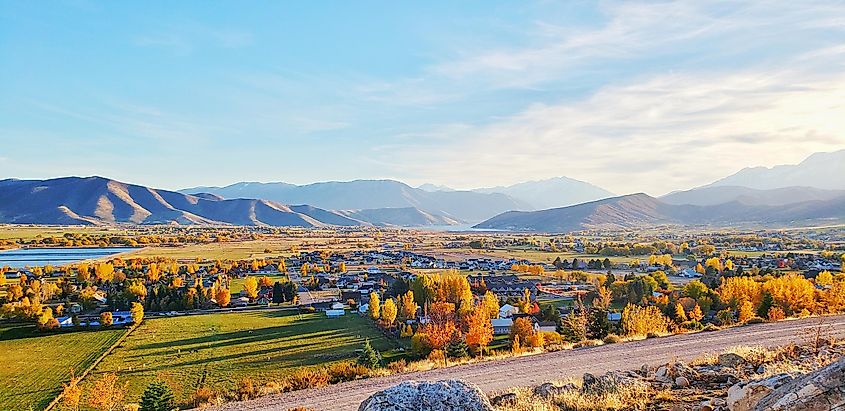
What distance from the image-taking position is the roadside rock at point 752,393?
20.9 ft

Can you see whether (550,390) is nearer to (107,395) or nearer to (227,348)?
(107,395)

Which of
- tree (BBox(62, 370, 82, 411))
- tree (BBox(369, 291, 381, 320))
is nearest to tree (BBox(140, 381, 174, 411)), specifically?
tree (BBox(62, 370, 82, 411))

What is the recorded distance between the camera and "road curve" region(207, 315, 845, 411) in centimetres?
1392

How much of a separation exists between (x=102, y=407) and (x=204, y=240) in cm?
15025

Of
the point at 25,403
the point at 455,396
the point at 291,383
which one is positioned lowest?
the point at 25,403

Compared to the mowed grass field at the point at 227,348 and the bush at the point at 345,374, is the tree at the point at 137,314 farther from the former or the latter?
the bush at the point at 345,374

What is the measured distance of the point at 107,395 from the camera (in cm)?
2578

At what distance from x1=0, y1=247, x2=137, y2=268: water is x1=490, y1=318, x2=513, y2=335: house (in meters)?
91.6

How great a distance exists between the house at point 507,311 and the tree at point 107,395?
31.4 m

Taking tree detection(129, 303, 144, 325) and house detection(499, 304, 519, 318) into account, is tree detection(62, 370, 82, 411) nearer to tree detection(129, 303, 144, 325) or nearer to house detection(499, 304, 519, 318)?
tree detection(129, 303, 144, 325)

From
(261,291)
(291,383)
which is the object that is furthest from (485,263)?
(291,383)

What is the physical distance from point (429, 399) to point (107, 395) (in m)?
25.4

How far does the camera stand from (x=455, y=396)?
6473mm

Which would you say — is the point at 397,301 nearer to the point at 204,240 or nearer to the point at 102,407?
the point at 102,407
